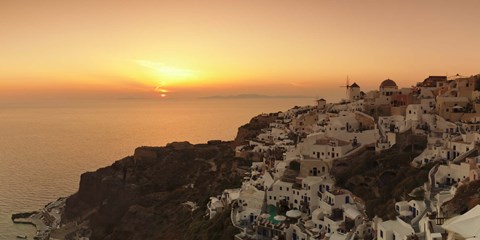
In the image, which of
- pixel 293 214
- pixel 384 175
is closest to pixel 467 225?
pixel 293 214

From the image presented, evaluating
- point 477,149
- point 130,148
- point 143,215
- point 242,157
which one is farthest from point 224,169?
point 130,148

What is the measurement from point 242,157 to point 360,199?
71.9ft

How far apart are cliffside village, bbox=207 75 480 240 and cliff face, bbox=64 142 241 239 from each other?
4.99 m

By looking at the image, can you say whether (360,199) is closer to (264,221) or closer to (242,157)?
(264,221)

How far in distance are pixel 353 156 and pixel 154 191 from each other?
2606cm

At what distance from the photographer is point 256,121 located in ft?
207

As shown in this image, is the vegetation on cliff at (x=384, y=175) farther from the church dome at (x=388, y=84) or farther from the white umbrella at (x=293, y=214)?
the church dome at (x=388, y=84)

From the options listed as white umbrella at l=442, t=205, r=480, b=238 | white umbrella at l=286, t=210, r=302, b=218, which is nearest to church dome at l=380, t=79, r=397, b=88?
white umbrella at l=286, t=210, r=302, b=218

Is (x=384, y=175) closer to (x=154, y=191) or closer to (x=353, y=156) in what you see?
(x=353, y=156)

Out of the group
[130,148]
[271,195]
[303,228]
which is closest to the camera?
[303,228]

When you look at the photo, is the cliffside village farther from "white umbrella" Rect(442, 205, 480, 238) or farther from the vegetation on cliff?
the vegetation on cliff

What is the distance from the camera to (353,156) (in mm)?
33281

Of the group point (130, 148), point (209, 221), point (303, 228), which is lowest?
point (130, 148)

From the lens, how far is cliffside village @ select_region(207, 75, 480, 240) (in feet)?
72.6
